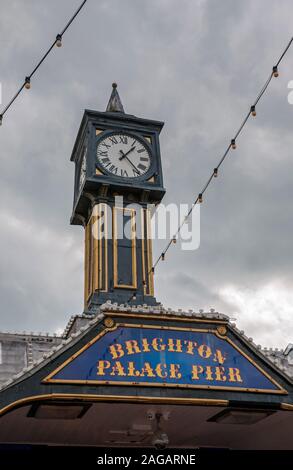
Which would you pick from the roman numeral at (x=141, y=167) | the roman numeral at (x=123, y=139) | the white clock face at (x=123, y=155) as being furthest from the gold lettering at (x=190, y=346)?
the roman numeral at (x=123, y=139)

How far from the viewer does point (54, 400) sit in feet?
60.0

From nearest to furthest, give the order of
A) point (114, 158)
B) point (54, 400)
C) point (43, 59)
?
point (43, 59), point (54, 400), point (114, 158)

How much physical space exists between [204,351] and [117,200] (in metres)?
12.5

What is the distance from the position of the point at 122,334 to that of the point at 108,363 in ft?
3.84

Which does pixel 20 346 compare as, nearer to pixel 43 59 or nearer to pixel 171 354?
pixel 171 354

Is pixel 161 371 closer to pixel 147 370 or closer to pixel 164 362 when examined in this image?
pixel 164 362

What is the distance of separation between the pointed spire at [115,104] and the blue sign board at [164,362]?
17.3 m

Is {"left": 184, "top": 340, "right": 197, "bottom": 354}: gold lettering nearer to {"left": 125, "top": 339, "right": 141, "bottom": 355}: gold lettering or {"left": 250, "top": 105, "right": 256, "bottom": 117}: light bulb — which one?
{"left": 125, "top": 339, "right": 141, "bottom": 355}: gold lettering

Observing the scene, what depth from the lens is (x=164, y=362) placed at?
19.7m

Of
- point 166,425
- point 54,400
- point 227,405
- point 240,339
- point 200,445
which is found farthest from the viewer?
point 200,445

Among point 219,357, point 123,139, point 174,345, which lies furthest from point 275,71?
point 123,139

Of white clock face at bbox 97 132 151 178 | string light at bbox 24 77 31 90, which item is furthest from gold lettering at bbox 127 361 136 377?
white clock face at bbox 97 132 151 178

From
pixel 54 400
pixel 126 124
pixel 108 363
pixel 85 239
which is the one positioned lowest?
pixel 54 400
